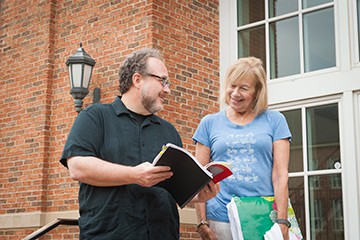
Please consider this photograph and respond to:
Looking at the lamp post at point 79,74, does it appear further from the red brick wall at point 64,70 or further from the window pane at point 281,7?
the window pane at point 281,7

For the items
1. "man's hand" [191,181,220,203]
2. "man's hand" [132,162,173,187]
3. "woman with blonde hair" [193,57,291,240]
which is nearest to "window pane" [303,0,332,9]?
"woman with blonde hair" [193,57,291,240]

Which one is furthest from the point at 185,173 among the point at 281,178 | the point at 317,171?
the point at 317,171

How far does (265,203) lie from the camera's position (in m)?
3.48

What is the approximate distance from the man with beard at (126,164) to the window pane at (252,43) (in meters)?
3.69

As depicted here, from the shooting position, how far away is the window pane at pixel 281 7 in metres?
6.47

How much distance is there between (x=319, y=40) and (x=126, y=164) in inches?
152

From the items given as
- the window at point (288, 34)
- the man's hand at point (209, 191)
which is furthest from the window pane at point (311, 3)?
the man's hand at point (209, 191)

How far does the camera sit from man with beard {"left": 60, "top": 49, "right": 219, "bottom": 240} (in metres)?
2.71

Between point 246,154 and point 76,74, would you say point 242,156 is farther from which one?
point 76,74

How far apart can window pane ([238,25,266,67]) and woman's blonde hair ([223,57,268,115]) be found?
115 inches

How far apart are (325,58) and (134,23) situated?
2.14 metres

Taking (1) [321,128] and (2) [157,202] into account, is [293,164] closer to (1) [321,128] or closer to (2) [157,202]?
(1) [321,128]

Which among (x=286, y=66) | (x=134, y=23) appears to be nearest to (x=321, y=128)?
(x=286, y=66)

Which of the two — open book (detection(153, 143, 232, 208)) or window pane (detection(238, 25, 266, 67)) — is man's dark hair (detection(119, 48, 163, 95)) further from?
window pane (detection(238, 25, 266, 67))
